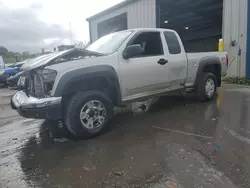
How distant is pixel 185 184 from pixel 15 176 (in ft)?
6.77

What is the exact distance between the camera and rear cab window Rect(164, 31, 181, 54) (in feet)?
16.7

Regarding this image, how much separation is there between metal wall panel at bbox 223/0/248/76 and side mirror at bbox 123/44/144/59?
6539 millimetres

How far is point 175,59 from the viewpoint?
16.6ft

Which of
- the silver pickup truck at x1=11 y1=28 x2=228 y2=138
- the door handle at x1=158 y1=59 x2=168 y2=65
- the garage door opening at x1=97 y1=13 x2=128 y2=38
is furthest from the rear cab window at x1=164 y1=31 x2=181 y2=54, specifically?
the garage door opening at x1=97 y1=13 x2=128 y2=38

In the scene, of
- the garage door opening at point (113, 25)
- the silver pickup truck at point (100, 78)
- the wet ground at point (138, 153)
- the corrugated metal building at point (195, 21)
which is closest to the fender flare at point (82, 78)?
the silver pickup truck at point (100, 78)

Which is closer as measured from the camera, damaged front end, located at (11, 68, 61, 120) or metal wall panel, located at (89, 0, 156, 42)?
damaged front end, located at (11, 68, 61, 120)

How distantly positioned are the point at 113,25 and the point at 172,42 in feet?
38.4

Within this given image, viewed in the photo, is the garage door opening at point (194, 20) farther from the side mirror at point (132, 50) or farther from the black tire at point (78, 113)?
the black tire at point (78, 113)

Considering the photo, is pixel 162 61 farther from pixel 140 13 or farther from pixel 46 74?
pixel 140 13

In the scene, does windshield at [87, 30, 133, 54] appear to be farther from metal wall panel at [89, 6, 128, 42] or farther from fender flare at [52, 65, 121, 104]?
metal wall panel at [89, 6, 128, 42]

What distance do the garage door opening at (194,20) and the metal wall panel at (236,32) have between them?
374 cm

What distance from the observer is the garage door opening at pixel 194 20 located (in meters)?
13.1

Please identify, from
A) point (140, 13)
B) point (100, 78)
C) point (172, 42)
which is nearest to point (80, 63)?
point (100, 78)

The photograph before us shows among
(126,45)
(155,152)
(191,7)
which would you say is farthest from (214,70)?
(191,7)
